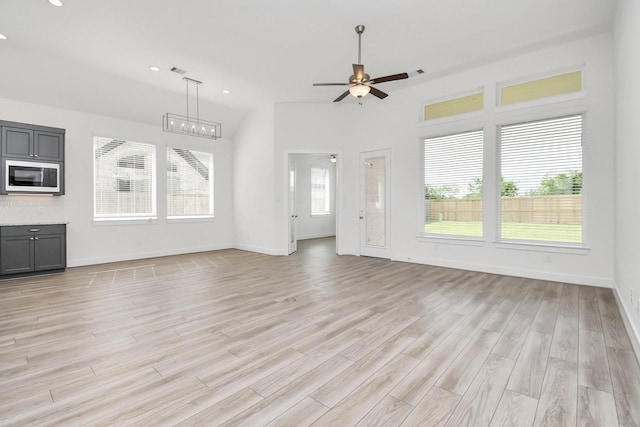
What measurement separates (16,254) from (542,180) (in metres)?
8.63

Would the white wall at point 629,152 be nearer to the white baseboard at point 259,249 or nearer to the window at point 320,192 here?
the white baseboard at point 259,249

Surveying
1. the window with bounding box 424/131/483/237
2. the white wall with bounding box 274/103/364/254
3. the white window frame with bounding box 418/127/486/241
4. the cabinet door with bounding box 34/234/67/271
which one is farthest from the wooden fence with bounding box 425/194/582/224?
the cabinet door with bounding box 34/234/67/271

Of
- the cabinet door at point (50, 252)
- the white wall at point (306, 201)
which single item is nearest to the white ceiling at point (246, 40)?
the cabinet door at point (50, 252)

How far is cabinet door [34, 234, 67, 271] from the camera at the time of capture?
17.4 ft

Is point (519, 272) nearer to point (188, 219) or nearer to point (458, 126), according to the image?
point (458, 126)

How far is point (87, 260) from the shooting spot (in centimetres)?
628

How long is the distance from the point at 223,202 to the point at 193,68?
391cm

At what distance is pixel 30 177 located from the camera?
533 cm

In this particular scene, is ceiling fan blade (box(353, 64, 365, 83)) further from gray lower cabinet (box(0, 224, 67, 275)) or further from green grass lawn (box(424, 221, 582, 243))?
gray lower cabinet (box(0, 224, 67, 275))

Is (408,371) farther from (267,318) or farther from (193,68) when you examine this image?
(193,68)

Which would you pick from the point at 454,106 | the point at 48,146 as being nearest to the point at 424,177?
the point at 454,106

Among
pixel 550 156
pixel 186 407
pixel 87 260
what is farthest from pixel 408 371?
pixel 87 260

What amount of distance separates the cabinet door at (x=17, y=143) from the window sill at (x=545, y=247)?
819cm

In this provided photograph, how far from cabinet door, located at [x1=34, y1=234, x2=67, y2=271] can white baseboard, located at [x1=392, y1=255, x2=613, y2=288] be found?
6.47 meters
